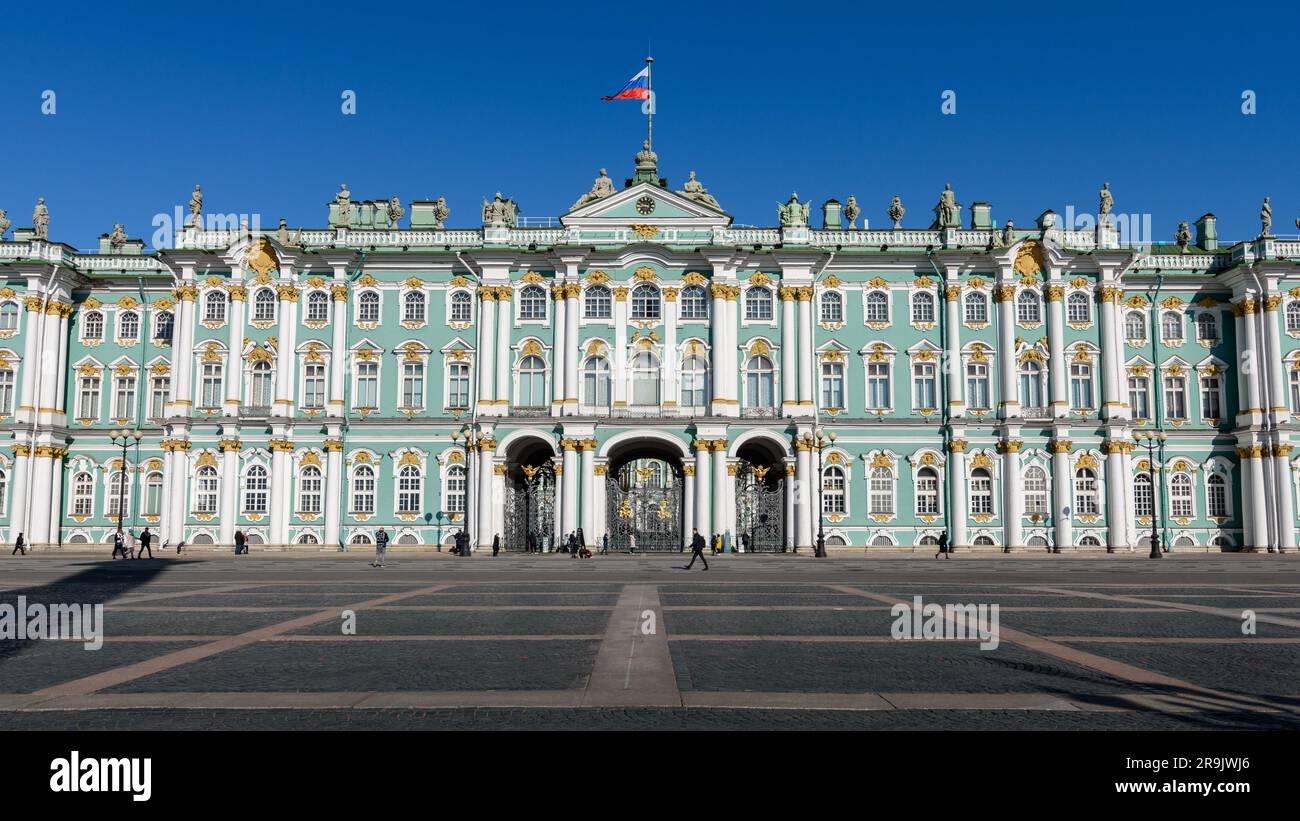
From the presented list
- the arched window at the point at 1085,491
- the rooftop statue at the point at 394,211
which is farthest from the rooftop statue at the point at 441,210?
the arched window at the point at 1085,491

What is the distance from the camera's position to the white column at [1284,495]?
5362cm

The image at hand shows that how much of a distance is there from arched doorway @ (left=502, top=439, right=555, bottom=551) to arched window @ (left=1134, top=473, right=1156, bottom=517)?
32.3m

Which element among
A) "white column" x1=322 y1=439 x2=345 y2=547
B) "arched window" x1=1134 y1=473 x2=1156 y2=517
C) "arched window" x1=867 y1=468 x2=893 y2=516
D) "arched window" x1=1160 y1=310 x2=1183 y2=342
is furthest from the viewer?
"arched window" x1=1160 y1=310 x2=1183 y2=342

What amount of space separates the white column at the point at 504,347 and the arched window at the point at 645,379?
6840 millimetres

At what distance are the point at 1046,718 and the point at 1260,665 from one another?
17.2ft

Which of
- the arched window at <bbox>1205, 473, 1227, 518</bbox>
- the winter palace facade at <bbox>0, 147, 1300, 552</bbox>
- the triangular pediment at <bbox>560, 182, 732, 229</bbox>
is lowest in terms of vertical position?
the arched window at <bbox>1205, 473, 1227, 518</bbox>

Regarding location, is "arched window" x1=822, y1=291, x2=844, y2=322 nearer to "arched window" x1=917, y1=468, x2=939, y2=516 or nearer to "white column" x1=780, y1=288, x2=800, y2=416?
"white column" x1=780, y1=288, x2=800, y2=416

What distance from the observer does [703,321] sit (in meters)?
54.1

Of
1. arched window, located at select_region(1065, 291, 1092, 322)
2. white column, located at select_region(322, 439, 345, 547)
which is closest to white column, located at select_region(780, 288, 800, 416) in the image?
arched window, located at select_region(1065, 291, 1092, 322)

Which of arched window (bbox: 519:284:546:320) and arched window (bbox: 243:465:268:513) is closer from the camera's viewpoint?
arched window (bbox: 243:465:268:513)

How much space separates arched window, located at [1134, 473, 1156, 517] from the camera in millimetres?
54750

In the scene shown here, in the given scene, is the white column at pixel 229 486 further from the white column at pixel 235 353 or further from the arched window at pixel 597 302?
the arched window at pixel 597 302

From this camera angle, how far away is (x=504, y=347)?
5419 centimetres

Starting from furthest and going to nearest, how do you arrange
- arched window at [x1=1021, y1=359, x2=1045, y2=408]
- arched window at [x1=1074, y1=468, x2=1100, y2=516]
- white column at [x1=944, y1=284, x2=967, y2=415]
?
arched window at [x1=1021, y1=359, x2=1045, y2=408]
white column at [x1=944, y1=284, x2=967, y2=415]
arched window at [x1=1074, y1=468, x2=1100, y2=516]
